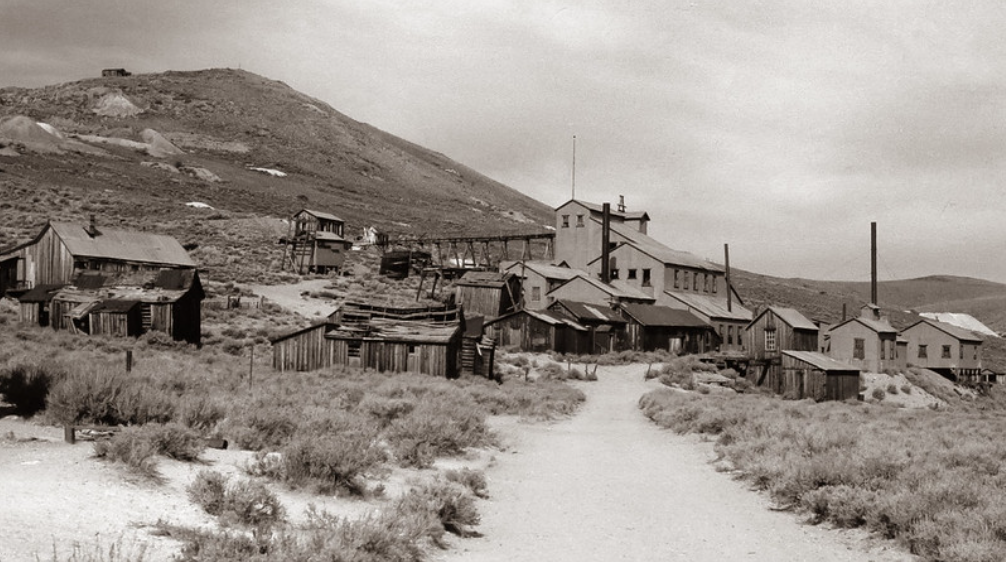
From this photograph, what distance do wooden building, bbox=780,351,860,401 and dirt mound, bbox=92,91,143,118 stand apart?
13575 centimetres

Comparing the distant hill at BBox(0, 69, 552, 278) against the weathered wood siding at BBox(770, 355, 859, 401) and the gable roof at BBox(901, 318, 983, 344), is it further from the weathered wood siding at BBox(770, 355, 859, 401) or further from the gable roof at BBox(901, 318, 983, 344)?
the gable roof at BBox(901, 318, 983, 344)

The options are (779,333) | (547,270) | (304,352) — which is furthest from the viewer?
(547,270)

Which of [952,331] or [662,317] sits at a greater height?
[662,317]

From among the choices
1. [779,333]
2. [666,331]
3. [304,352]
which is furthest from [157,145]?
[304,352]

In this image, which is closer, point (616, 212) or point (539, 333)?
point (539, 333)

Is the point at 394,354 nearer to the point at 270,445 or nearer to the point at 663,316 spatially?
the point at 270,445

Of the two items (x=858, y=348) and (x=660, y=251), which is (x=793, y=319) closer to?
(x=858, y=348)

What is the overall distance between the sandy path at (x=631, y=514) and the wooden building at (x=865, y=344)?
3818 centimetres

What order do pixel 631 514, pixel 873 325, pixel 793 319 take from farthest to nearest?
pixel 873 325 < pixel 793 319 < pixel 631 514

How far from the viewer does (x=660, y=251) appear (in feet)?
221

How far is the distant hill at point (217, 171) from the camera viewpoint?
76.6m

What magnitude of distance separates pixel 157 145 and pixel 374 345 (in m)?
107

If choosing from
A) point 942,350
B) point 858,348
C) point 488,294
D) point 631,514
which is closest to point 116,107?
point 488,294

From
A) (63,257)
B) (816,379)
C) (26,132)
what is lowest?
(816,379)
